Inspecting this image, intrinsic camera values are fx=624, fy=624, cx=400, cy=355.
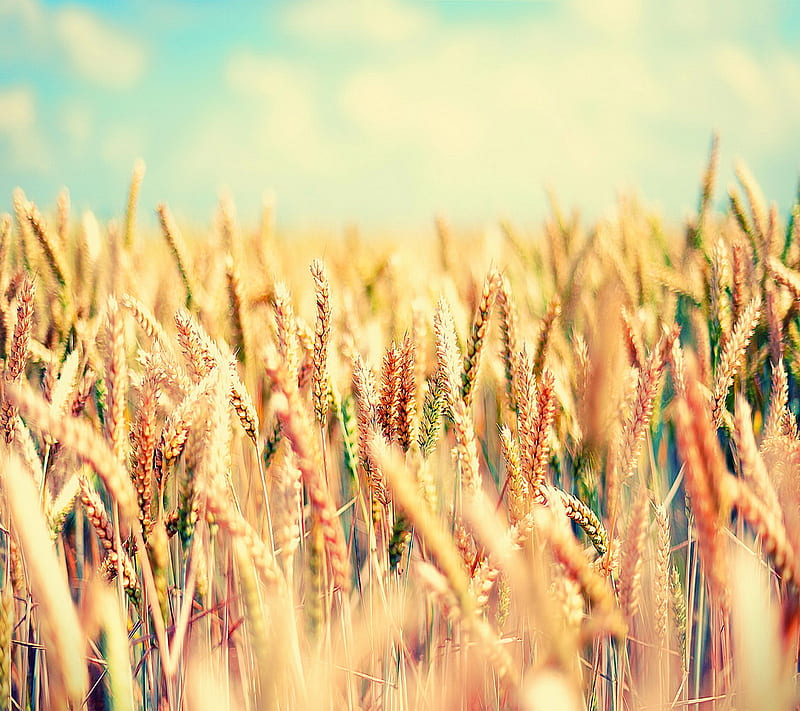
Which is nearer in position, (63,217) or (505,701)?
(505,701)

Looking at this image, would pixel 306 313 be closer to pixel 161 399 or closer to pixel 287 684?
pixel 161 399

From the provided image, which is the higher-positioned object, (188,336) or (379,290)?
(379,290)

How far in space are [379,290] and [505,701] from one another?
1002 millimetres

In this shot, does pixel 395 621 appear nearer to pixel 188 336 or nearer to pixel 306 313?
pixel 188 336

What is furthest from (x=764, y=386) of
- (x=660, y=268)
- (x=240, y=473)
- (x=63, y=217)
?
(x=63, y=217)

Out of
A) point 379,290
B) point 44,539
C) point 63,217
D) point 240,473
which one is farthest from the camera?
point 379,290

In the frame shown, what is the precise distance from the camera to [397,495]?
0.28 metres

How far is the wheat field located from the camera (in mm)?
324

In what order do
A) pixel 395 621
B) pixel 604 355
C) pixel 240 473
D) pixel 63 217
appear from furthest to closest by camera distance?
pixel 63 217 → pixel 240 473 → pixel 395 621 → pixel 604 355

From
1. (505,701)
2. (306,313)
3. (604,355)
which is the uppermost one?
(306,313)

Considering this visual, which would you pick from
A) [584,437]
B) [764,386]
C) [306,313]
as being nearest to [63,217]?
[306,313]

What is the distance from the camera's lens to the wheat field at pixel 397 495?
32 cm

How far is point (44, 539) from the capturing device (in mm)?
299

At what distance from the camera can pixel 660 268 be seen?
3.69 feet
